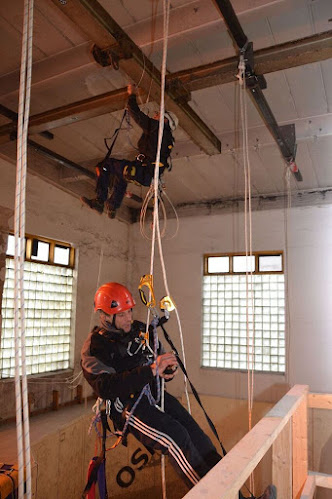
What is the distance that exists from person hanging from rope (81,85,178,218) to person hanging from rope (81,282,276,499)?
73 cm

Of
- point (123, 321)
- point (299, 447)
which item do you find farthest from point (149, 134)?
point (299, 447)

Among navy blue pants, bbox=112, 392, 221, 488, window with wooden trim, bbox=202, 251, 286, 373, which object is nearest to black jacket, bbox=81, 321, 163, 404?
navy blue pants, bbox=112, 392, 221, 488

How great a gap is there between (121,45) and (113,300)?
1419mm

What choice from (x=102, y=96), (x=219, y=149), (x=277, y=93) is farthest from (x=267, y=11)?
(x=219, y=149)

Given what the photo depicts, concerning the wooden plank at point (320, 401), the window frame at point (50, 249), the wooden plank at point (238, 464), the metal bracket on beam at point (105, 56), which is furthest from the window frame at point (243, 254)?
the metal bracket on beam at point (105, 56)

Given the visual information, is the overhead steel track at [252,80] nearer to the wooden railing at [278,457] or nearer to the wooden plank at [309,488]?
the wooden railing at [278,457]

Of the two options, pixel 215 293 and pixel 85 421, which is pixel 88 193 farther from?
pixel 85 421

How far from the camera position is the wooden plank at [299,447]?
7.82 ft

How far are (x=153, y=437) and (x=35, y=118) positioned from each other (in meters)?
2.19

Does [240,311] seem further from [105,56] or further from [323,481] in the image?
[105,56]

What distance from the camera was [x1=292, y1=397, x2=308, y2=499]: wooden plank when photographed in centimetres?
238

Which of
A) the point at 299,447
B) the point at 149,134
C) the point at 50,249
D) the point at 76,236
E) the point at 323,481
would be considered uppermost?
the point at 149,134

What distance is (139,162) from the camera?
2.39m

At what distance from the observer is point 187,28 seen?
2.17 m
